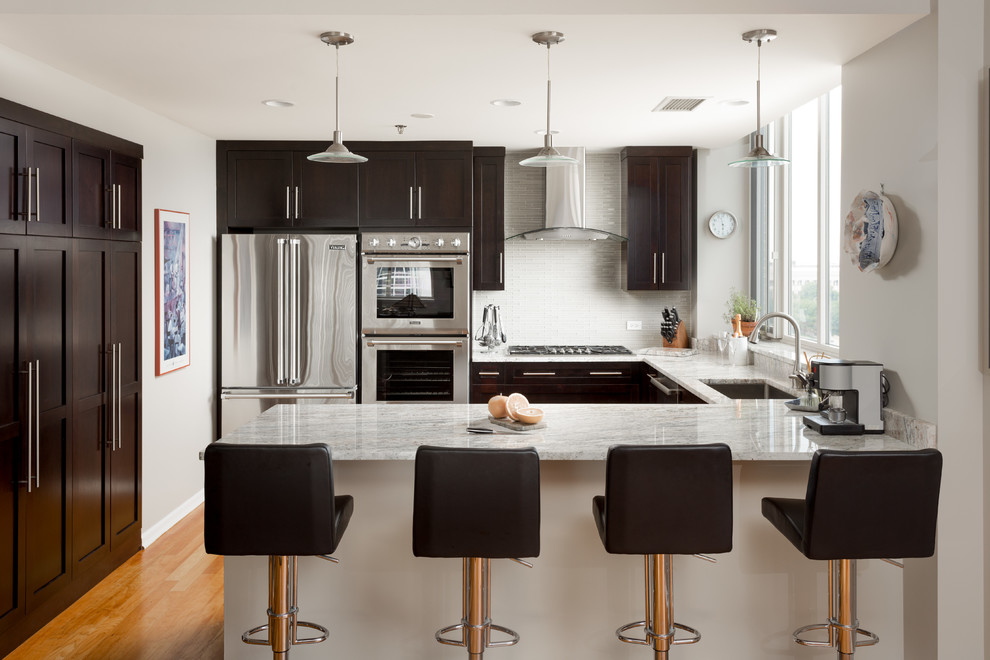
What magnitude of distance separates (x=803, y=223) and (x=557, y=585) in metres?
3.24

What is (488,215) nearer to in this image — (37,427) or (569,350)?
(569,350)

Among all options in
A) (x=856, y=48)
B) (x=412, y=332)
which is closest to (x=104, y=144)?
(x=412, y=332)

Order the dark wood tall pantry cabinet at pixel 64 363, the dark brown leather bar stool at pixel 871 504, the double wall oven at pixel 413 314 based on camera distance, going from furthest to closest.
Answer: the double wall oven at pixel 413 314
the dark wood tall pantry cabinet at pixel 64 363
the dark brown leather bar stool at pixel 871 504

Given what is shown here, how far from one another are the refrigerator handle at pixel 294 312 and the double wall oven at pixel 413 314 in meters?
0.43

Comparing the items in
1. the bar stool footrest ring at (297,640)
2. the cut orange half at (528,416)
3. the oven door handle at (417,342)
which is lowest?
the bar stool footrest ring at (297,640)

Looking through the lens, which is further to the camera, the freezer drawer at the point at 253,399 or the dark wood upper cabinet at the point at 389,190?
the dark wood upper cabinet at the point at 389,190

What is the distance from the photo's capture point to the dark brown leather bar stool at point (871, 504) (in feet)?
7.30

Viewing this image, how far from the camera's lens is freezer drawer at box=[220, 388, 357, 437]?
5.21 meters

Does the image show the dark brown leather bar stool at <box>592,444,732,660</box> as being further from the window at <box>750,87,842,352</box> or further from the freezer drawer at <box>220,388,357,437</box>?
the freezer drawer at <box>220,388,357,437</box>

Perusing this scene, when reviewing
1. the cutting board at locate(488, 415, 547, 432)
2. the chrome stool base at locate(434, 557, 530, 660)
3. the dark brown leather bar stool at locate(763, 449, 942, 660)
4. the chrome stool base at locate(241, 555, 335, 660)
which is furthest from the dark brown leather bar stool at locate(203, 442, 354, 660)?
the dark brown leather bar stool at locate(763, 449, 942, 660)

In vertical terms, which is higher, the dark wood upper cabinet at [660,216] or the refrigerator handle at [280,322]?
the dark wood upper cabinet at [660,216]

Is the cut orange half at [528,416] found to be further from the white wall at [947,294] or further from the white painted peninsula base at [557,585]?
the white wall at [947,294]

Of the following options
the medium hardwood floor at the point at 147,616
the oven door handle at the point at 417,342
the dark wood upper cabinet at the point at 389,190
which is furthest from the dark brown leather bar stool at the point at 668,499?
the dark wood upper cabinet at the point at 389,190

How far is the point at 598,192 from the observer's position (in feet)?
19.4
